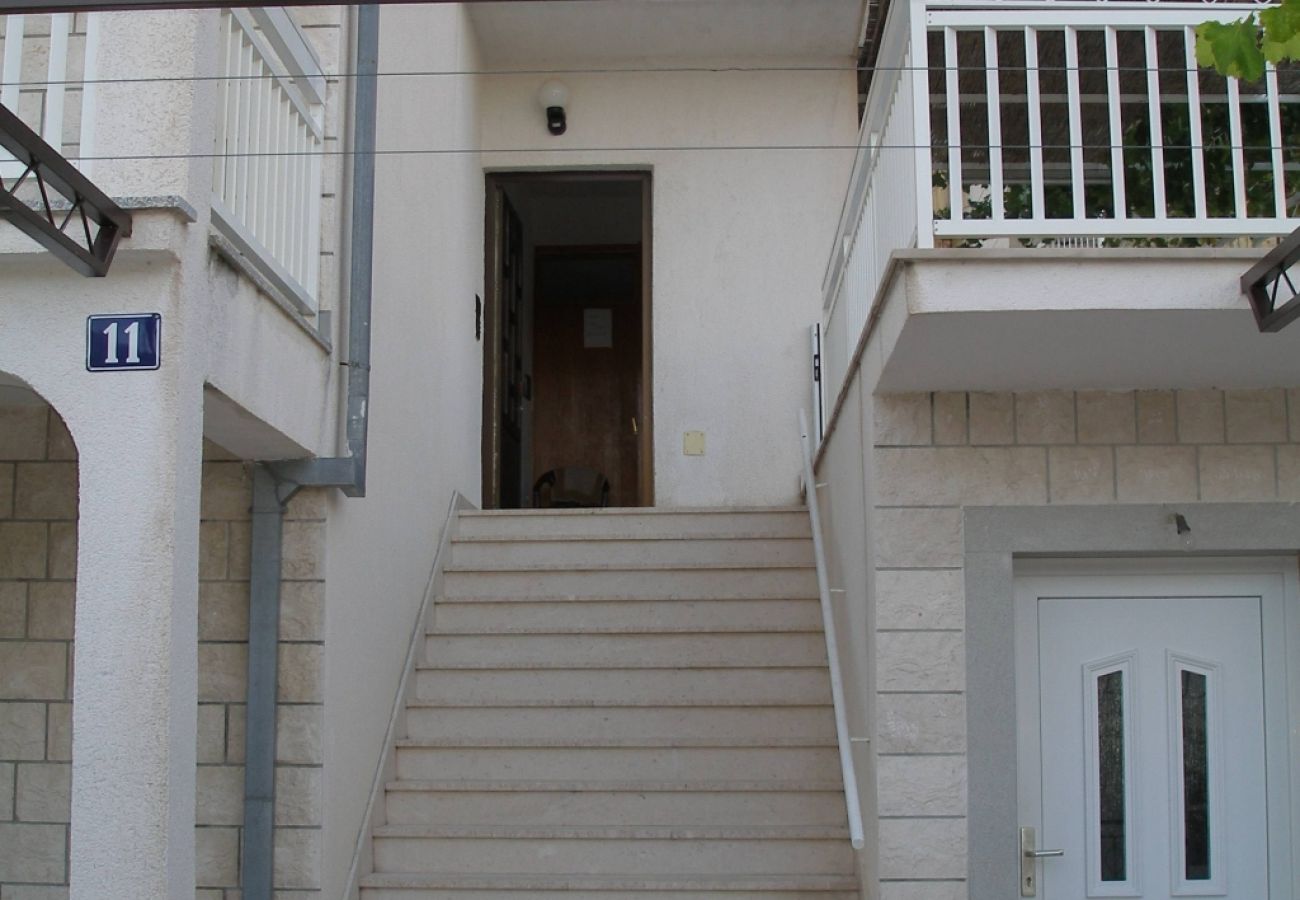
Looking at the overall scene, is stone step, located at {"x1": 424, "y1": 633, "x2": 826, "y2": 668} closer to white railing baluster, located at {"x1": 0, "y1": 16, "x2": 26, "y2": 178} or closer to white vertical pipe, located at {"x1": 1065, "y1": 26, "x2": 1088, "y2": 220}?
white vertical pipe, located at {"x1": 1065, "y1": 26, "x2": 1088, "y2": 220}

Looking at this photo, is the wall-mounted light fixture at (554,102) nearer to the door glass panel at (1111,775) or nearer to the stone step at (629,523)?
the stone step at (629,523)

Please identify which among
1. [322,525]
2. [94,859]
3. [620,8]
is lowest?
[94,859]

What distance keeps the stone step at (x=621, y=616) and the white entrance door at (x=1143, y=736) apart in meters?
1.67

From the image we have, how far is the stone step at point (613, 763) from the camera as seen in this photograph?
595cm

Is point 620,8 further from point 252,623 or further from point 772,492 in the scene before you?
point 252,623

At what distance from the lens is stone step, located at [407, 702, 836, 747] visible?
6.08 meters

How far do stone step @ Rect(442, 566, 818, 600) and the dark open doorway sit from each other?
5.22 feet

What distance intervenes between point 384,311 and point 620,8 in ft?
9.95

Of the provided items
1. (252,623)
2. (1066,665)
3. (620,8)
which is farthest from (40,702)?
(620,8)

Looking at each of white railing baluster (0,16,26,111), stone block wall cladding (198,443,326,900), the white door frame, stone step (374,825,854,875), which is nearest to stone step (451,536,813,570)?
stone step (374,825,854,875)

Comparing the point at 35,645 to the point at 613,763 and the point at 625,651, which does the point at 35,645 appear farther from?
the point at 625,651

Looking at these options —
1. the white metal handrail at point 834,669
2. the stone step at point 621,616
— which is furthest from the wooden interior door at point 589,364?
the stone step at point 621,616

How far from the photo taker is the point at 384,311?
5.88 m

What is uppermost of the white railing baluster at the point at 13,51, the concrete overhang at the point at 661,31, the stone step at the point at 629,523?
the concrete overhang at the point at 661,31
